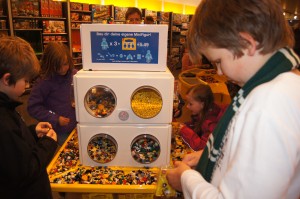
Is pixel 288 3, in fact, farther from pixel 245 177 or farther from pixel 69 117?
pixel 245 177

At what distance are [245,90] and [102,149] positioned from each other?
844 mm

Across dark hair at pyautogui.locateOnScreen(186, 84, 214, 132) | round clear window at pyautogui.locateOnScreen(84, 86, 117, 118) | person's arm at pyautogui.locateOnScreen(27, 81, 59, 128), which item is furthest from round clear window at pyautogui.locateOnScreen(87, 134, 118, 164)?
dark hair at pyautogui.locateOnScreen(186, 84, 214, 132)

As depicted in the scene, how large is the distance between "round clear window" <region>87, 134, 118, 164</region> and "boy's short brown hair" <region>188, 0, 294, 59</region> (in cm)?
80

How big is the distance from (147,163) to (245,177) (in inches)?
30.9

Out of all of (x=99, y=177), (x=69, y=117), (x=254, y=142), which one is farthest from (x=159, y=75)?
(x=69, y=117)

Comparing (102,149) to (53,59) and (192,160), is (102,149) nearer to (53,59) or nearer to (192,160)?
(192,160)

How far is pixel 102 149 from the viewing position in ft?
4.31

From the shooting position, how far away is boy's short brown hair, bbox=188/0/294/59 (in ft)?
2.06

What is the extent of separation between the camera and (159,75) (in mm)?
1193

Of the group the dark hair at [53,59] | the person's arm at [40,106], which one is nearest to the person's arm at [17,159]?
the person's arm at [40,106]

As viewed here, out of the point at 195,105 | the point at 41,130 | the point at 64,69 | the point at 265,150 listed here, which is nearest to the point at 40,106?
the point at 64,69

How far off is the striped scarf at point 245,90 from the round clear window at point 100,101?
1.88 ft

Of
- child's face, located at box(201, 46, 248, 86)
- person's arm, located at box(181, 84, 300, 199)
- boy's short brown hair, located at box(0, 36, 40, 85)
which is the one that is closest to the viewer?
person's arm, located at box(181, 84, 300, 199)

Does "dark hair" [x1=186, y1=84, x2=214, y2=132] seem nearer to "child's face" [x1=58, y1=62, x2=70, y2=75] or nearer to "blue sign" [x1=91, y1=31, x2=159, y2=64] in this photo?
"blue sign" [x1=91, y1=31, x2=159, y2=64]
